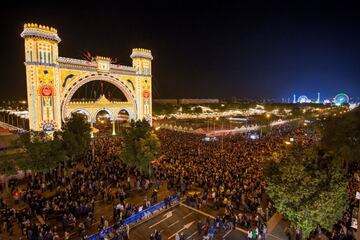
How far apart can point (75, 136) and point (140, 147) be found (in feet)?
23.0

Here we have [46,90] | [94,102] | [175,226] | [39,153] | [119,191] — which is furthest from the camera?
[94,102]

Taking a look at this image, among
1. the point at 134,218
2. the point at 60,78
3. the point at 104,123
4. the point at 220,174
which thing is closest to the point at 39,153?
the point at 134,218

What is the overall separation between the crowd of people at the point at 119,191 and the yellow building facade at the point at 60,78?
7.97 meters

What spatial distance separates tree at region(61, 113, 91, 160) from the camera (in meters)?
19.0

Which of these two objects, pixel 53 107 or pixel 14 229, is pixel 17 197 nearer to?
pixel 14 229

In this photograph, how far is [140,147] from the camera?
57.2ft

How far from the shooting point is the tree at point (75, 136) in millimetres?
18984

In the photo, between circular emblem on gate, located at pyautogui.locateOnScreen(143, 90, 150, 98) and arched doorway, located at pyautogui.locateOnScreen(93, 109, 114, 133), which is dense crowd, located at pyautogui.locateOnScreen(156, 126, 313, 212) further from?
circular emblem on gate, located at pyautogui.locateOnScreen(143, 90, 150, 98)

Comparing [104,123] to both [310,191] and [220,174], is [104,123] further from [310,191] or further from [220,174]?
[310,191]

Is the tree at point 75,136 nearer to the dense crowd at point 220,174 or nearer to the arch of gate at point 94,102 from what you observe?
the dense crowd at point 220,174

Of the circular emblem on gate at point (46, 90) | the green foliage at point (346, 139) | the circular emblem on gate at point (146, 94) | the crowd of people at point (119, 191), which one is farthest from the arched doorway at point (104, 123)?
the green foliage at point (346, 139)

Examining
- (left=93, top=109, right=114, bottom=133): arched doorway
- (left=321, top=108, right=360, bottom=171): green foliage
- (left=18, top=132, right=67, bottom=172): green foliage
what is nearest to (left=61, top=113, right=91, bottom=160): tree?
(left=18, top=132, right=67, bottom=172): green foliage

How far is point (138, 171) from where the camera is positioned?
20.0 metres

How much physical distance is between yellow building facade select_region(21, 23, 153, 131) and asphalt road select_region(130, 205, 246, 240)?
20.1 metres
